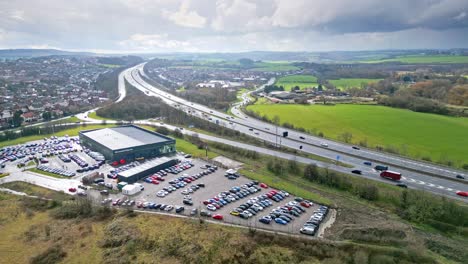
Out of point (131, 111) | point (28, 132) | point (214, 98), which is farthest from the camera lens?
point (214, 98)

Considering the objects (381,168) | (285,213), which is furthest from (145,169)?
(381,168)

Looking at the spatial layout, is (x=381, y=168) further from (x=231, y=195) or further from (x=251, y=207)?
(x=231, y=195)

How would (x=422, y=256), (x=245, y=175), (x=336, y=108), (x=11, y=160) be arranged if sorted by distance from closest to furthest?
1. (x=422, y=256)
2. (x=245, y=175)
3. (x=11, y=160)
4. (x=336, y=108)

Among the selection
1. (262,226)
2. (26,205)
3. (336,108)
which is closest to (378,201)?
(262,226)

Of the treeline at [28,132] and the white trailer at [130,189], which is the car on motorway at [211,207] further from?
the treeline at [28,132]

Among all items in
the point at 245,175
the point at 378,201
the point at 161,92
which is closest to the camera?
the point at 378,201

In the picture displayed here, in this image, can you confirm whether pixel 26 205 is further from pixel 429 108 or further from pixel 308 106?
pixel 429 108

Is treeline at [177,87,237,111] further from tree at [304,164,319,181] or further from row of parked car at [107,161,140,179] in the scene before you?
tree at [304,164,319,181]
